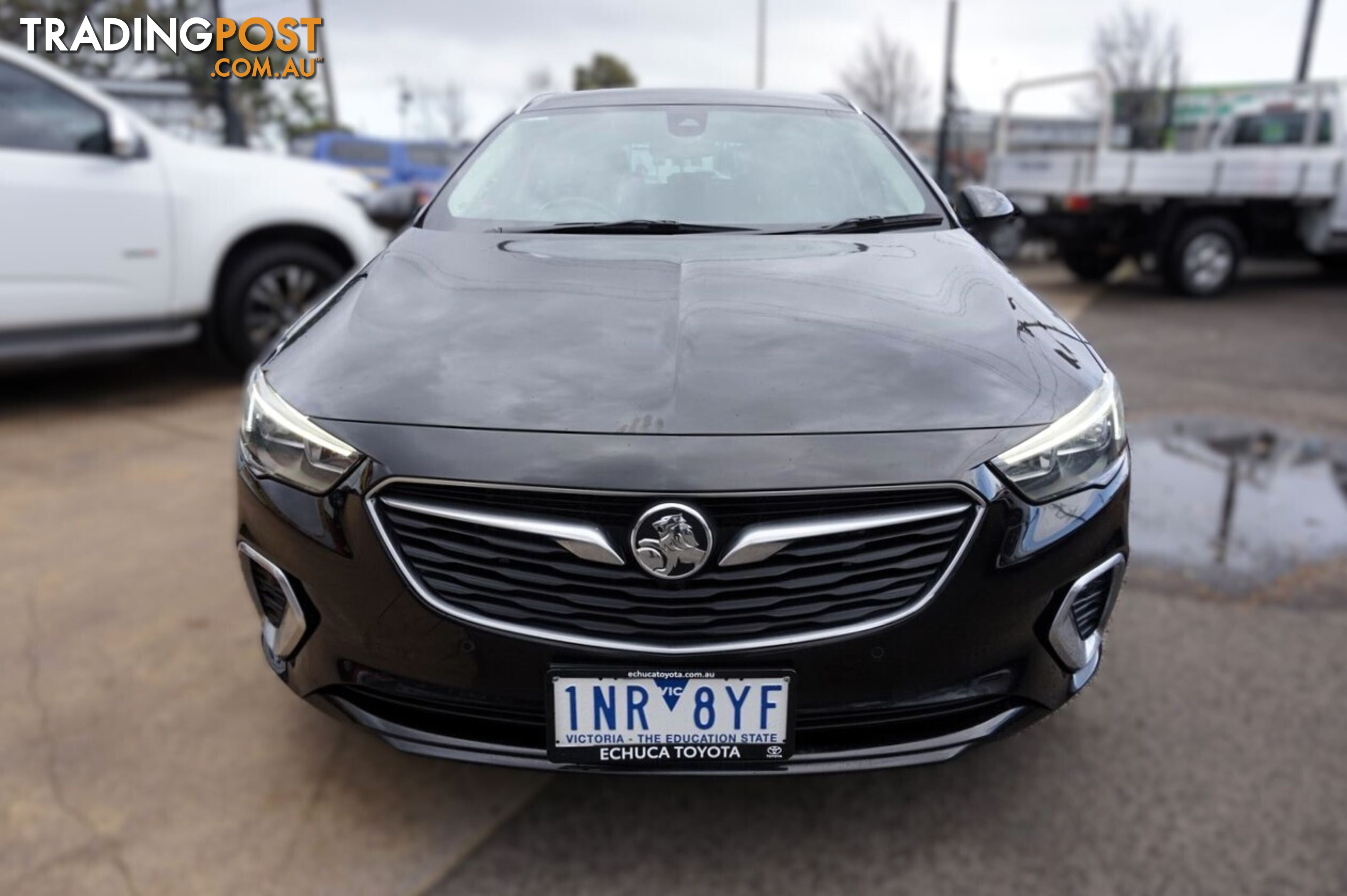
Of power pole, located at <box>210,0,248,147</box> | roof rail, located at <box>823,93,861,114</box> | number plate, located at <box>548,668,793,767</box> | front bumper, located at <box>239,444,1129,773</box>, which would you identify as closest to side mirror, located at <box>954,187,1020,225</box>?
roof rail, located at <box>823,93,861,114</box>

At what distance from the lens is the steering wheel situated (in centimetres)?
263

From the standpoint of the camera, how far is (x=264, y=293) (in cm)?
544

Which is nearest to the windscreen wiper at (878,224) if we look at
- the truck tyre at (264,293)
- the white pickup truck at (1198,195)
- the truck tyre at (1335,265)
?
the truck tyre at (264,293)

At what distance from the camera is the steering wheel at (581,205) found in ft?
8.62

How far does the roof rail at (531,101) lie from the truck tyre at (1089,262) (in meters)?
8.37

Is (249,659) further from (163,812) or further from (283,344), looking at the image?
(283,344)

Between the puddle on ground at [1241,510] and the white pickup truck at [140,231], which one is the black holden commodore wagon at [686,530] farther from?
the white pickup truck at [140,231]

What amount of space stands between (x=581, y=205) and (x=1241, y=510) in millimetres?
2805

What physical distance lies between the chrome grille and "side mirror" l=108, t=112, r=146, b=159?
3937 mm

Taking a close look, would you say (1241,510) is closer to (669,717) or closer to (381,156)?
(669,717)

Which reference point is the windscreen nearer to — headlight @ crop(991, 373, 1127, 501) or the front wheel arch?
headlight @ crop(991, 373, 1127, 501)

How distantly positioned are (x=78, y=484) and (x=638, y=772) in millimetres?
3244

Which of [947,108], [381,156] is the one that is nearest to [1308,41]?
[947,108]

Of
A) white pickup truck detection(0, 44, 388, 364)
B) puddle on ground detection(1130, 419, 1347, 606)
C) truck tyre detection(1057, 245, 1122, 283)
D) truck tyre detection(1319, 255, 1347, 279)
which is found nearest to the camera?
puddle on ground detection(1130, 419, 1347, 606)
